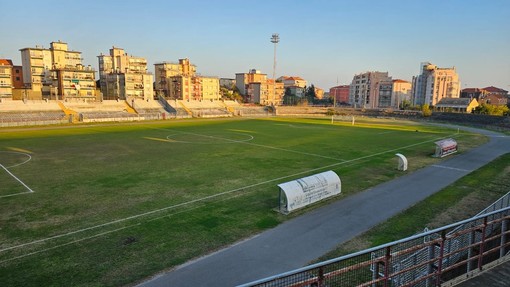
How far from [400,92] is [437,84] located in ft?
60.3

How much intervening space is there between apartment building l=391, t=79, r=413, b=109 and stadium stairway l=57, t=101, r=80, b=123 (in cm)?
13679

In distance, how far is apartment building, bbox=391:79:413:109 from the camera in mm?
158750

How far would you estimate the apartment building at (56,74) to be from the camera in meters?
85.0

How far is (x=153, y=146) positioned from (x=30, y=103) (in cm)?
4024

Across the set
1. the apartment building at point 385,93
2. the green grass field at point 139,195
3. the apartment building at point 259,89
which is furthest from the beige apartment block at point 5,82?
the apartment building at point 385,93

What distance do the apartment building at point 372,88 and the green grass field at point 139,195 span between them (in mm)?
127218

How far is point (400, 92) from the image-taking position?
534ft

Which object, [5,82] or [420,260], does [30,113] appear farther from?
[420,260]

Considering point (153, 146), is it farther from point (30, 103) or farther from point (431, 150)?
point (30, 103)

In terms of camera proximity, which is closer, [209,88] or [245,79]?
[209,88]

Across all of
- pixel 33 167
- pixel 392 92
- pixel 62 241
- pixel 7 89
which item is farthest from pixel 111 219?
pixel 392 92

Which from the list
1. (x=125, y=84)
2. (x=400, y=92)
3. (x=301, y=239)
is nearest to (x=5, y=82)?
(x=125, y=84)

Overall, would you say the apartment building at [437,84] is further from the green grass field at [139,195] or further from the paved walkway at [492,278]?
the paved walkway at [492,278]

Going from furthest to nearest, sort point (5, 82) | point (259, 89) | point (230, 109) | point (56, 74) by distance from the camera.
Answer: point (259, 89), point (230, 109), point (56, 74), point (5, 82)
